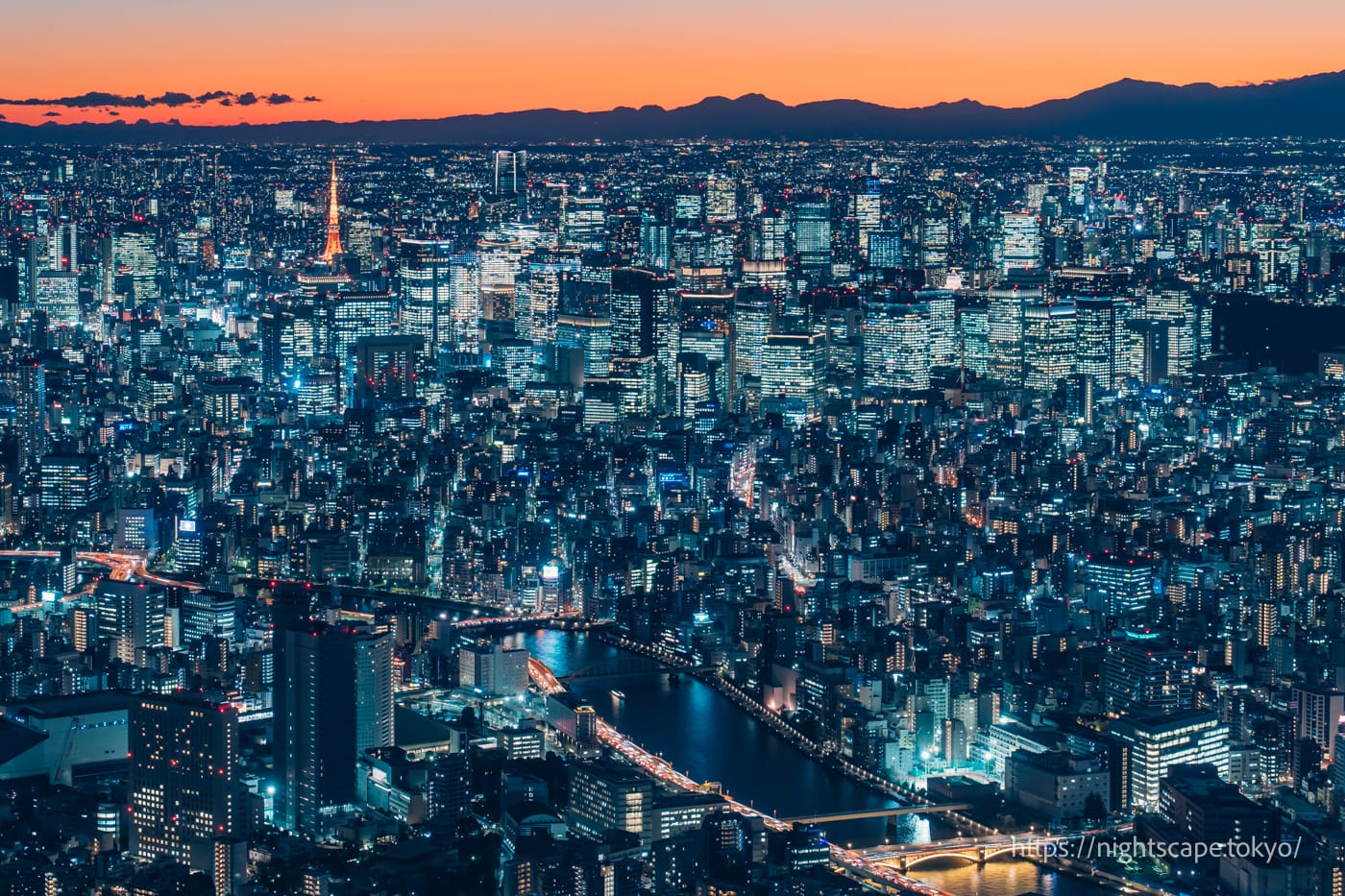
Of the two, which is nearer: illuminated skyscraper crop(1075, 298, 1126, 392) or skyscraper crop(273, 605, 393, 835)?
skyscraper crop(273, 605, 393, 835)

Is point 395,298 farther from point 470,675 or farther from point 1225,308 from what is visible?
point 470,675

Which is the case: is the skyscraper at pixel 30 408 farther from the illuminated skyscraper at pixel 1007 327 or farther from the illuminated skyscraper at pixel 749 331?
the illuminated skyscraper at pixel 1007 327

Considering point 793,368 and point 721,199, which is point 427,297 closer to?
point 721,199

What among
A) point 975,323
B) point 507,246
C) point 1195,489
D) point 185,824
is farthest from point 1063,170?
point 185,824

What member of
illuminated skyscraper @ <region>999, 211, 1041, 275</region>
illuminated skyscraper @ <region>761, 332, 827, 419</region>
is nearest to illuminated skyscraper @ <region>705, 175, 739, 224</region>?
illuminated skyscraper @ <region>999, 211, 1041, 275</region>

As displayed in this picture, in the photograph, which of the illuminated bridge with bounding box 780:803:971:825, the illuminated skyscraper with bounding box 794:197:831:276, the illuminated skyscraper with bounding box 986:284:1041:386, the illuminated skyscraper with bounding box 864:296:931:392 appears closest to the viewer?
the illuminated bridge with bounding box 780:803:971:825

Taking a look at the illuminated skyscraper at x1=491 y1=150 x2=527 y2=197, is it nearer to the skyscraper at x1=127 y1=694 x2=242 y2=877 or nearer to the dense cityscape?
the dense cityscape
